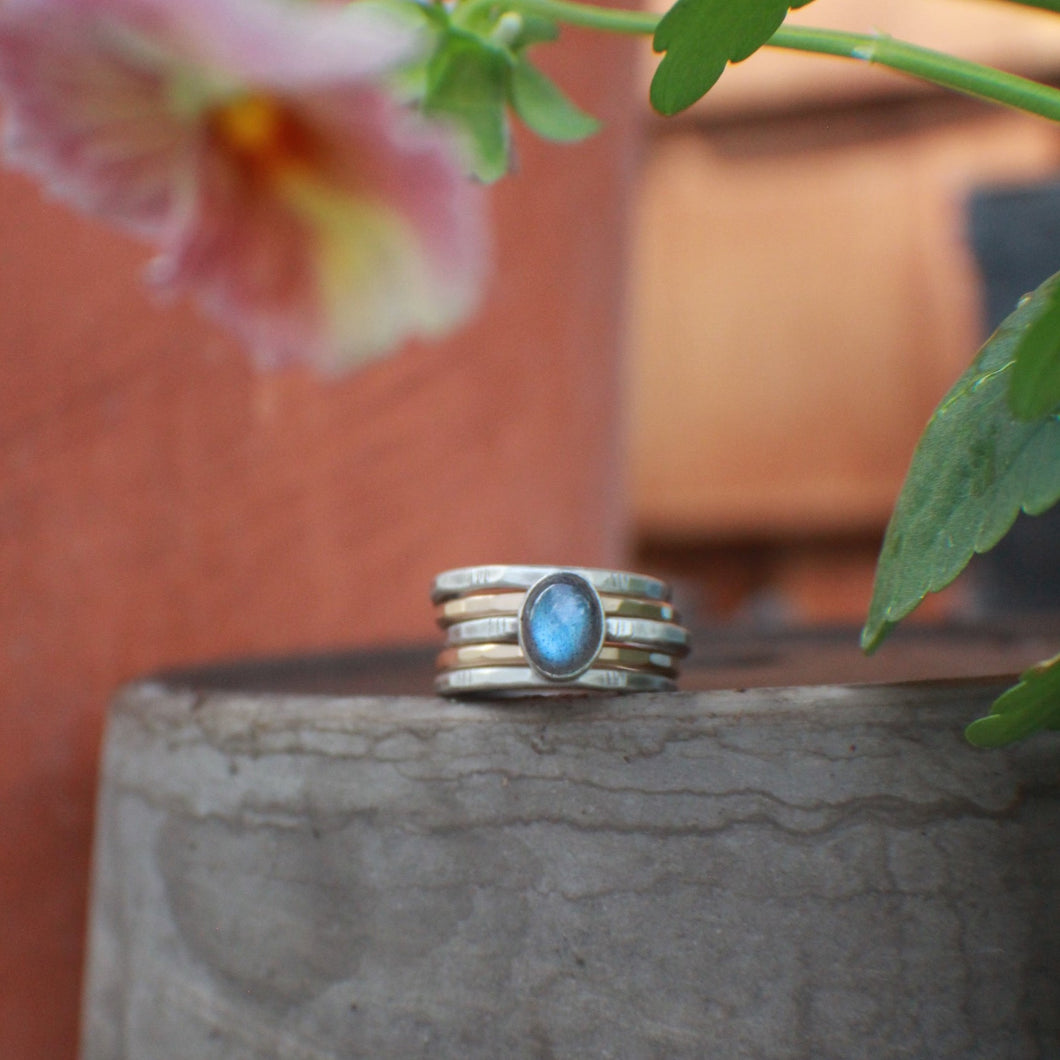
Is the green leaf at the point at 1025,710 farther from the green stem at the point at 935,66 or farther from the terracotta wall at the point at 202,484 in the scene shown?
the terracotta wall at the point at 202,484

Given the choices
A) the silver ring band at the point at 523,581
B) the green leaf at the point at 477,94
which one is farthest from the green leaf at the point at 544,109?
the silver ring band at the point at 523,581

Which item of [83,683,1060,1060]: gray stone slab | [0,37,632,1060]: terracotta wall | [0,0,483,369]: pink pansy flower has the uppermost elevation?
[0,0,483,369]: pink pansy flower

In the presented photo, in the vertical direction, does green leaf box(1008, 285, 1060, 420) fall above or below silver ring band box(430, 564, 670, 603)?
above

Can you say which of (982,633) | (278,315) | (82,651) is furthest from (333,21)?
(982,633)

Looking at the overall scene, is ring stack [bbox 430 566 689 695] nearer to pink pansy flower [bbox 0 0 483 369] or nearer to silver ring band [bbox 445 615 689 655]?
silver ring band [bbox 445 615 689 655]

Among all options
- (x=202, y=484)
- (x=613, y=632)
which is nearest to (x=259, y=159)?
(x=202, y=484)

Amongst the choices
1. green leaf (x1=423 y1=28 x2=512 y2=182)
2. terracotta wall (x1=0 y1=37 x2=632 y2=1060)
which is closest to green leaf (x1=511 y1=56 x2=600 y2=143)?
green leaf (x1=423 y1=28 x2=512 y2=182)

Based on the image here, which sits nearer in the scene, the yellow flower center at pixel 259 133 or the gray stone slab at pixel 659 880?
the gray stone slab at pixel 659 880
